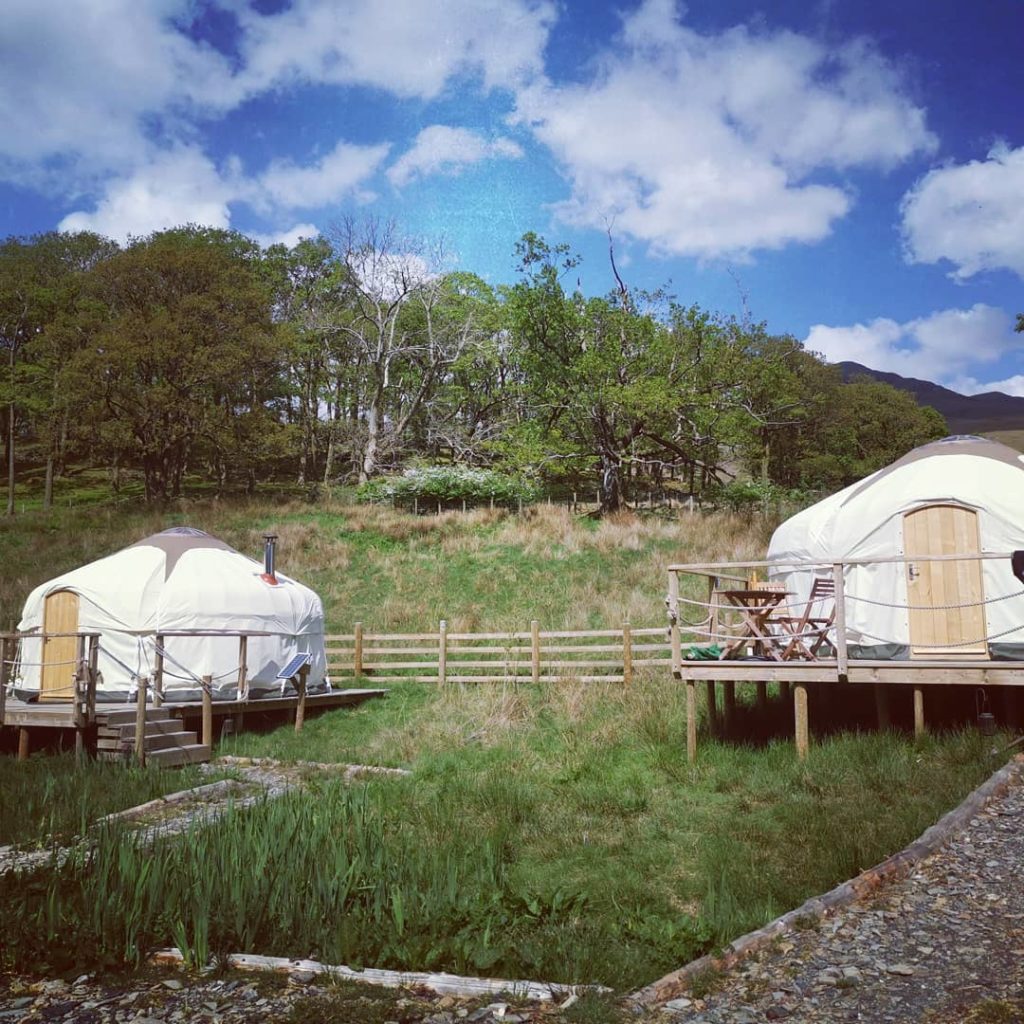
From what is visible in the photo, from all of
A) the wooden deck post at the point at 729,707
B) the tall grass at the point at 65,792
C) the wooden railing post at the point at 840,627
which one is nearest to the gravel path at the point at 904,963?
the wooden railing post at the point at 840,627

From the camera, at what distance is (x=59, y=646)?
42.2ft

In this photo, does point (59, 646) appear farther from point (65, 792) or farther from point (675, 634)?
point (675, 634)

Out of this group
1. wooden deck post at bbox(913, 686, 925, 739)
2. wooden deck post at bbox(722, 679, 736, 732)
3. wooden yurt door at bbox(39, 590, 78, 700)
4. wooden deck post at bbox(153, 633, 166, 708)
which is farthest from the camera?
wooden yurt door at bbox(39, 590, 78, 700)

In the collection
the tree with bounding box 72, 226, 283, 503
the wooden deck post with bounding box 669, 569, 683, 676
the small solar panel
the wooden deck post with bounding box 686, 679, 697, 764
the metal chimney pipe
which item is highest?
the tree with bounding box 72, 226, 283, 503

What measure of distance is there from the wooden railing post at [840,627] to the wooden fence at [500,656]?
4.50 m

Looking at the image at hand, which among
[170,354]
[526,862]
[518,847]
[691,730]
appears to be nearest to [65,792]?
[518,847]

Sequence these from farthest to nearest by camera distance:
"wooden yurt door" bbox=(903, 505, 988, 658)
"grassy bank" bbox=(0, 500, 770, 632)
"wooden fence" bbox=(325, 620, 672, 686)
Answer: "grassy bank" bbox=(0, 500, 770, 632)
"wooden fence" bbox=(325, 620, 672, 686)
"wooden yurt door" bbox=(903, 505, 988, 658)

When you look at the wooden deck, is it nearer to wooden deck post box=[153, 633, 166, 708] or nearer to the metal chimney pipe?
wooden deck post box=[153, 633, 166, 708]

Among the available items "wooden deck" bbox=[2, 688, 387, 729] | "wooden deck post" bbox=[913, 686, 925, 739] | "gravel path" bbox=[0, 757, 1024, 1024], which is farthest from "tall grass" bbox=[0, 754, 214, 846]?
"wooden deck post" bbox=[913, 686, 925, 739]

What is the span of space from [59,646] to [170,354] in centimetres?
1531

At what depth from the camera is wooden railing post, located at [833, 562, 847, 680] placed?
8078 mm

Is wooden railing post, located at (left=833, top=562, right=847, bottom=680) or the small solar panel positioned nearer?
wooden railing post, located at (left=833, top=562, right=847, bottom=680)

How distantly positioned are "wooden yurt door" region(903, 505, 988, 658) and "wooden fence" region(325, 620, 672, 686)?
12.0 ft

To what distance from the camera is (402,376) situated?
36812mm
